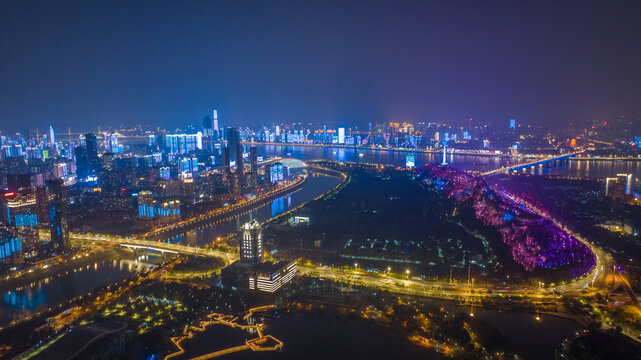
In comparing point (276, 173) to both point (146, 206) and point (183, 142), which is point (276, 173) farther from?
point (183, 142)

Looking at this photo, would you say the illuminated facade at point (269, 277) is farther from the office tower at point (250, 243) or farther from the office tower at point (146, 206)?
the office tower at point (146, 206)

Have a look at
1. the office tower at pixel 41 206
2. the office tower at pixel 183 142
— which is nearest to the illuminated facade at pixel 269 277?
the office tower at pixel 41 206

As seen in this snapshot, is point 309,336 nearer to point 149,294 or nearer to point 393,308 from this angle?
point 393,308

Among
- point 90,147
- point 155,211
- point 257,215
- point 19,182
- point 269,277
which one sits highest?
point 90,147

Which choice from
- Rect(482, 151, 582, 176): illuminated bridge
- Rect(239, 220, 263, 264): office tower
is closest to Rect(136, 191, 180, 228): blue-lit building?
Rect(239, 220, 263, 264): office tower

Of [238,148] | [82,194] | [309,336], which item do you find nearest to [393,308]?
[309,336]

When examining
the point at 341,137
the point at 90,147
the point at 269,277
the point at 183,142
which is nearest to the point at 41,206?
the point at 269,277

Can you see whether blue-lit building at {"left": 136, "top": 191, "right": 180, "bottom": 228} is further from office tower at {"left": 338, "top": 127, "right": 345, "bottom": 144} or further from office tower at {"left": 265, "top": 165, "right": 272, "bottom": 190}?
office tower at {"left": 338, "top": 127, "right": 345, "bottom": 144}

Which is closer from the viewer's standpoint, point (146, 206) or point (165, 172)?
point (146, 206)
